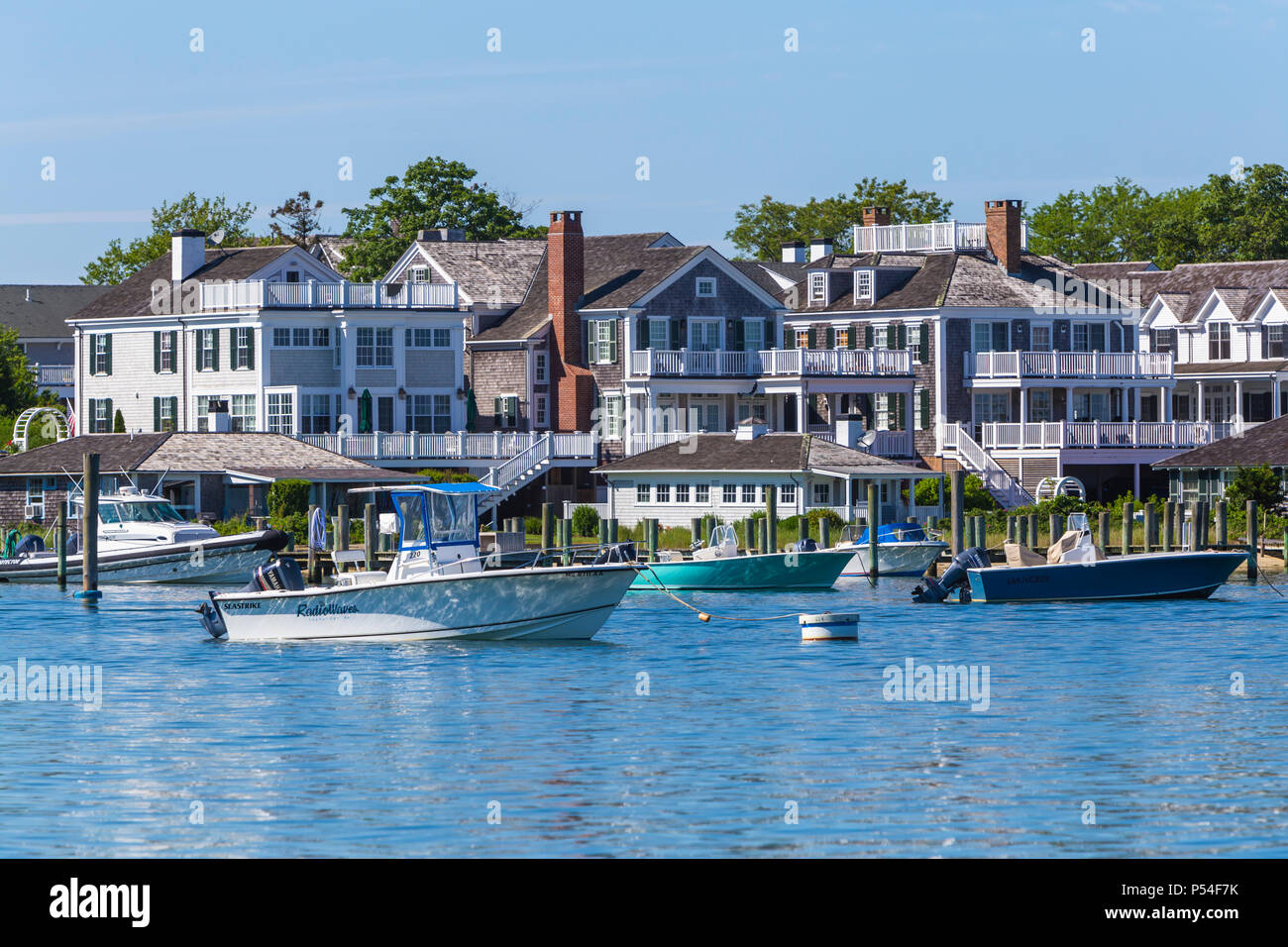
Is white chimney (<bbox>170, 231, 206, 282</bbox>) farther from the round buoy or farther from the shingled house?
the round buoy

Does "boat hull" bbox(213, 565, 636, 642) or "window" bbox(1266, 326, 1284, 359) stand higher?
"window" bbox(1266, 326, 1284, 359)

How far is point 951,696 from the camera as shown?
1278 inches

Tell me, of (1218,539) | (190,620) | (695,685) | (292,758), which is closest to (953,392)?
(1218,539)

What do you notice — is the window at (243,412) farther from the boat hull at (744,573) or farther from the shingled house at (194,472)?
the boat hull at (744,573)

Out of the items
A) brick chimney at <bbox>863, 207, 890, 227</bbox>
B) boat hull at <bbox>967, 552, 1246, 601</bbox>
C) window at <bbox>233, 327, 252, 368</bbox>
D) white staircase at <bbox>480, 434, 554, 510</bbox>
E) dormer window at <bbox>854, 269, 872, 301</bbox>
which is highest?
brick chimney at <bbox>863, 207, 890, 227</bbox>

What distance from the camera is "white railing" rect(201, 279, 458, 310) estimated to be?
7788 centimetres

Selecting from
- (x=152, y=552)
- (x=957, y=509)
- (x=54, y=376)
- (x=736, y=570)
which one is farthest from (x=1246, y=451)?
(x=54, y=376)

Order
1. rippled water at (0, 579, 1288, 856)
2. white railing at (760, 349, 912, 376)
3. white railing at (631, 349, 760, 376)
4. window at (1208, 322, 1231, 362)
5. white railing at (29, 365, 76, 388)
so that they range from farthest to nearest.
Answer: white railing at (29, 365, 76, 388) → window at (1208, 322, 1231, 362) → white railing at (631, 349, 760, 376) → white railing at (760, 349, 912, 376) → rippled water at (0, 579, 1288, 856)

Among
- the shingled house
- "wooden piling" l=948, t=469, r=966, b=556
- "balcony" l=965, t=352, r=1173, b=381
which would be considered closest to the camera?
"wooden piling" l=948, t=469, r=966, b=556

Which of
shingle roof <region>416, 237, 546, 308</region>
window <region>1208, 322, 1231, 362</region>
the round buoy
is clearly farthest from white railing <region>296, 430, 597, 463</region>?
the round buoy

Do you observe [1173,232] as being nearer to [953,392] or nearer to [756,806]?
[953,392]

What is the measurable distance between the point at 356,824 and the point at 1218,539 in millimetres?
44045

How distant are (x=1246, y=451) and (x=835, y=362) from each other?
58.7ft

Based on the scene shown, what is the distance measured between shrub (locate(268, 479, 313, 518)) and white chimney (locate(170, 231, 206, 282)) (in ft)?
56.8
